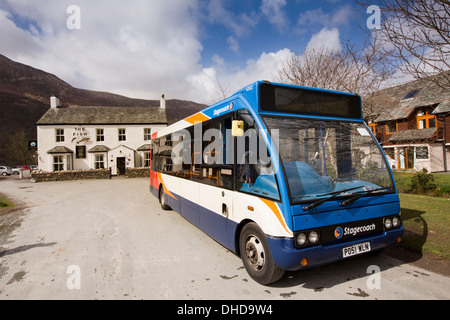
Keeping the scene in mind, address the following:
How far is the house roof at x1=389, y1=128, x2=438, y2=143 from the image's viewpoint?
905 inches

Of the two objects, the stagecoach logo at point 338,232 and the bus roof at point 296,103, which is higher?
the bus roof at point 296,103

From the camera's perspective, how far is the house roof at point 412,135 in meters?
23.0

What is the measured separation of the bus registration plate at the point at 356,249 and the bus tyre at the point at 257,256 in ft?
2.91

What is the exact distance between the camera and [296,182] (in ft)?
10.7

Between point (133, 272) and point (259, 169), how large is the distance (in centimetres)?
265

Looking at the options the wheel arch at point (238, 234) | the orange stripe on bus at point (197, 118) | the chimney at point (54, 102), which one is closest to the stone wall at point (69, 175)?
the chimney at point (54, 102)

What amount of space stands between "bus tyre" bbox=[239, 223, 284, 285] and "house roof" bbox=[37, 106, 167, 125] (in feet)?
89.8

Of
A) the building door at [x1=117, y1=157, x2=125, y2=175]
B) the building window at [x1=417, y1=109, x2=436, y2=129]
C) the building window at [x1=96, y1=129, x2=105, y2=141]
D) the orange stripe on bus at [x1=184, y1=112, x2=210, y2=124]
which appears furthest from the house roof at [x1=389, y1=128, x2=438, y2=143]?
the building window at [x1=96, y1=129, x2=105, y2=141]

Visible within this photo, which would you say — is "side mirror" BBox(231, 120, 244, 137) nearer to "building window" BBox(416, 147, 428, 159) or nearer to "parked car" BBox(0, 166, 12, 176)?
"building window" BBox(416, 147, 428, 159)

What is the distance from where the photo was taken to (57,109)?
97.7ft

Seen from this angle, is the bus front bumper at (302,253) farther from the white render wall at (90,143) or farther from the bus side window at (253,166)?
the white render wall at (90,143)
